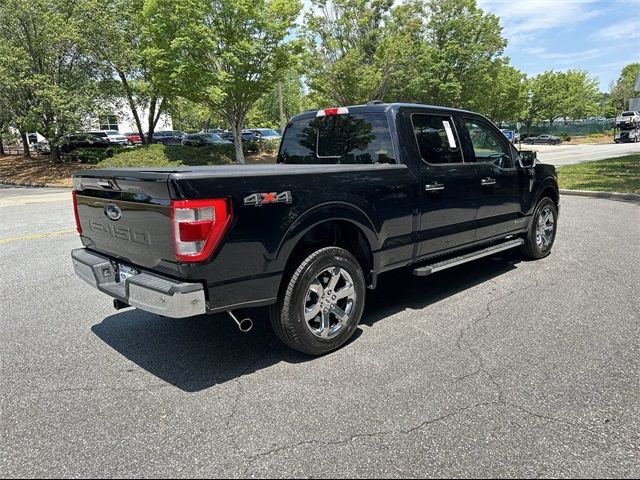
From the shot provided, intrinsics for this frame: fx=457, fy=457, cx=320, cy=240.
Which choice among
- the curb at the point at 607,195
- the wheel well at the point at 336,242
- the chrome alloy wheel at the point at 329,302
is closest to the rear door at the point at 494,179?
the wheel well at the point at 336,242

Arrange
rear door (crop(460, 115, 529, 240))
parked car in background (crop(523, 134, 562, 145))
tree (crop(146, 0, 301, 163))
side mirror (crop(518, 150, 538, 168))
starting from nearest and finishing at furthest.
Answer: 1. rear door (crop(460, 115, 529, 240))
2. side mirror (crop(518, 150, 538, 168))
3. tree (crop(146, 0, 301, 163))
4. parked car in background (crop(523, 134, 562, 145))

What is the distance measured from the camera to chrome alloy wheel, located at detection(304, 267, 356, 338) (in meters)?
3.45

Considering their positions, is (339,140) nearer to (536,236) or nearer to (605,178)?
(536,236)

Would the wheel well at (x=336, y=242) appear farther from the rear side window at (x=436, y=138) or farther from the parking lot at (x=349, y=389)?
the rear side window at (x=436, y=138)

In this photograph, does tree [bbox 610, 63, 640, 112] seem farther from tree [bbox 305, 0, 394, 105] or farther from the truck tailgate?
the truck tailgate

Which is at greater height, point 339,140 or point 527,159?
point 339,140

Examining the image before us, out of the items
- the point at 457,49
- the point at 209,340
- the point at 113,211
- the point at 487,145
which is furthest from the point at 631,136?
the point at 113,211

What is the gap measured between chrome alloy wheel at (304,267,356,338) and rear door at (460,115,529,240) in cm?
199

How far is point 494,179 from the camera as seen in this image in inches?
195

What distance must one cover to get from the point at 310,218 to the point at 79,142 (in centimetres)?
2728

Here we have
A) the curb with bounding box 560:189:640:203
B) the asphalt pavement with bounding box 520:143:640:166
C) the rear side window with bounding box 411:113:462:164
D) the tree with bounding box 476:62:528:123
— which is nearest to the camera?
the rear side window with bounding box 411:113:462:164

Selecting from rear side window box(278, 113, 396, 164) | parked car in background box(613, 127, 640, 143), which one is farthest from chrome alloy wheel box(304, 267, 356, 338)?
parked car in background box(613, 127, 640, 143)

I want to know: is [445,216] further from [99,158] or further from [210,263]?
[99,158]

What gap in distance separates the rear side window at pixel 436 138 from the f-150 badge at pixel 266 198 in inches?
65.6
